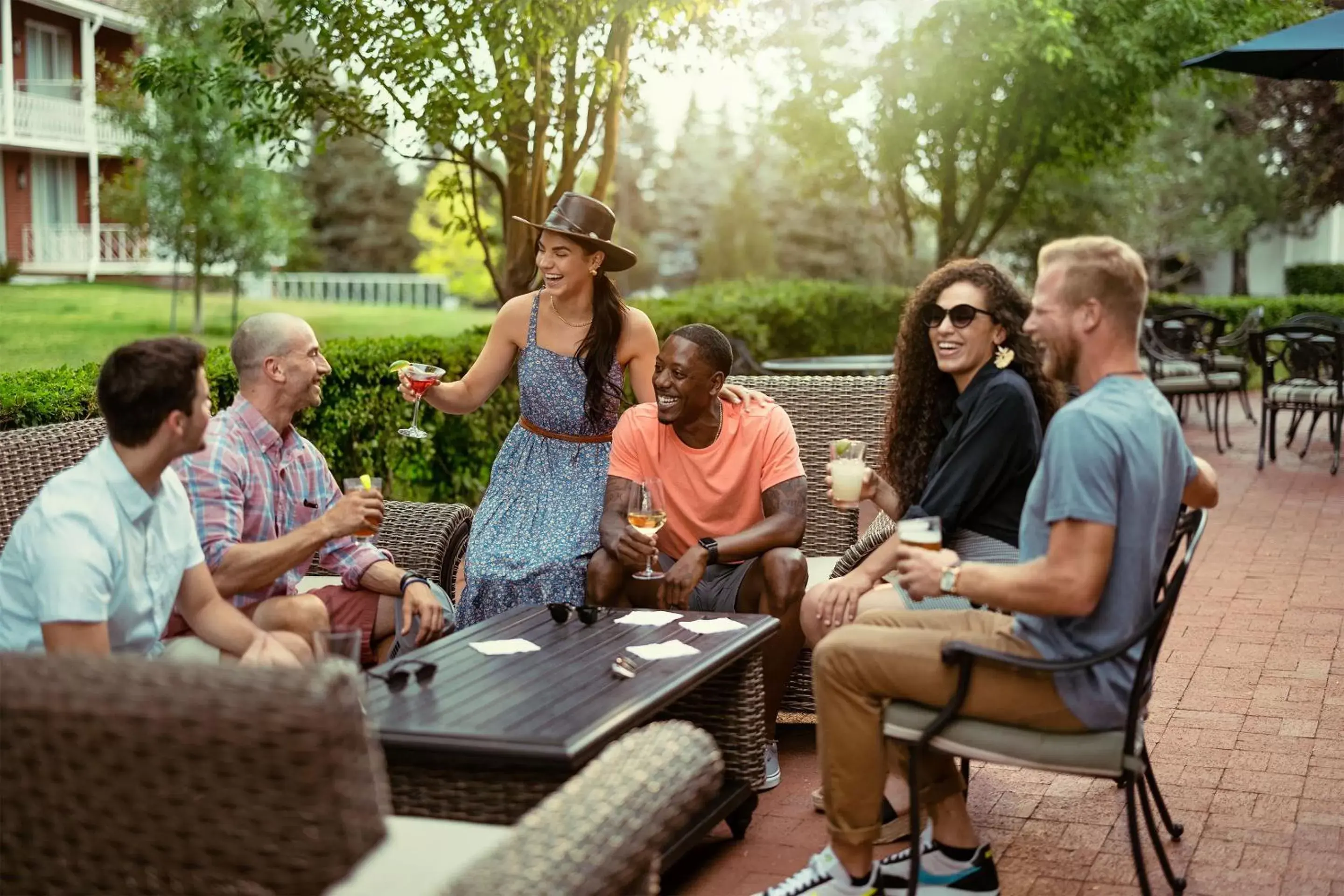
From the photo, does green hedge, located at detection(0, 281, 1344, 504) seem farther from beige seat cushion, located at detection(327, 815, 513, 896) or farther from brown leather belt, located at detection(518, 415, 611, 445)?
beige seat cushion, located at detection(327, 815, 513, 896)

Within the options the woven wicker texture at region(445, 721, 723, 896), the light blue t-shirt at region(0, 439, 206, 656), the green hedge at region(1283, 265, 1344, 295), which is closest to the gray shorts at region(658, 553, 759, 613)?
the light blue t-shirt at region(0, 439, 206, 656)

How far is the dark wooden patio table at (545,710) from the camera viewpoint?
3.09 m

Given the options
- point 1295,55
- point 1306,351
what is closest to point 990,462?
point 1295,55

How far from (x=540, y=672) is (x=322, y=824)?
1723 mm

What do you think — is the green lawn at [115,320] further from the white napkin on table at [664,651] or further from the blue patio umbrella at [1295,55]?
the blue patio umbrella at [1295,55]

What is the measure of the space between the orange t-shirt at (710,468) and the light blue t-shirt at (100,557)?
1.78 m

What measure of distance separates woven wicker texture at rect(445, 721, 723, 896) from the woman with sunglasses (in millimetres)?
1523

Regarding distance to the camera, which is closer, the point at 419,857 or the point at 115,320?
the point at 419,857

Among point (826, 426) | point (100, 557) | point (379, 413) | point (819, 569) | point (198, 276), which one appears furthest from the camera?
point (198, 276)

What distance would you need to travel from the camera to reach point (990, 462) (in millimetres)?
4031

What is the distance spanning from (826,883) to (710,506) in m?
1.67

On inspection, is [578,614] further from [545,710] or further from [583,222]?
[583,222]

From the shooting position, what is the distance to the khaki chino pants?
10.5ft

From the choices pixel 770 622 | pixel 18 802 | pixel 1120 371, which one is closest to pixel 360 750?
pixel 18 802
